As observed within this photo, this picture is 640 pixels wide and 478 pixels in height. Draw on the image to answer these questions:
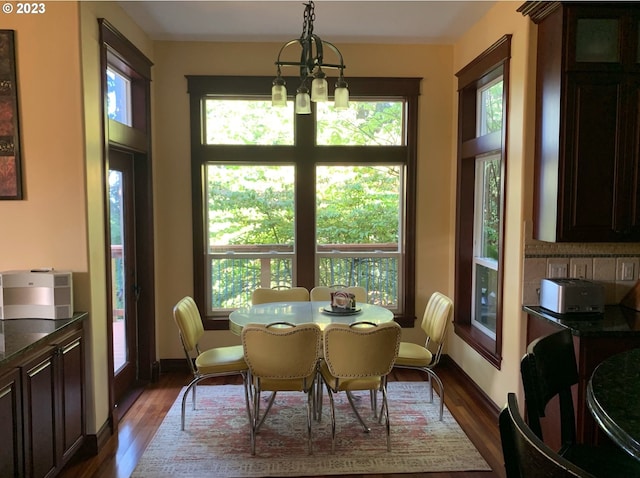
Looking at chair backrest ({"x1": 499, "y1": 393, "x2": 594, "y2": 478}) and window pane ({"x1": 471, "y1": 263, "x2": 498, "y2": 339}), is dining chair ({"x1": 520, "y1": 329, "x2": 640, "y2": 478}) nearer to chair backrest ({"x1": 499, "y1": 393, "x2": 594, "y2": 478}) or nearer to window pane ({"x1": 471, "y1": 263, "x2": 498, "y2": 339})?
chair backrest ({"x1": 499, "y1": 393, "x2": 594, "y2": 478})

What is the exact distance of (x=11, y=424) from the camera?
2.16m

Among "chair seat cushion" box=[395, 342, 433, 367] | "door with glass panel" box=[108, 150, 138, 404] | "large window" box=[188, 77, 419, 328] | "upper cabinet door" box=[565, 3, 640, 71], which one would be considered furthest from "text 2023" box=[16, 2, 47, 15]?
"chair seat cushion" box=[395, 342, 433, 367]

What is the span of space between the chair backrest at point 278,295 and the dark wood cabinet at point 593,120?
6.52 feet

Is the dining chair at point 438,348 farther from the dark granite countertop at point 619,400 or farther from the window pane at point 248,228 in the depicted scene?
the dark granite countertop at point 619,400

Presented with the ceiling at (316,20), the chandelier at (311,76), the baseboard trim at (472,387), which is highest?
the ceiling at (316,20)

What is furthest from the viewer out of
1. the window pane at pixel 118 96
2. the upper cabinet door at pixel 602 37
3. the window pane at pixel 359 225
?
the window pane at pixel 359 225

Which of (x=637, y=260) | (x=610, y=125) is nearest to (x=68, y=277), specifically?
(x=610, y=125)

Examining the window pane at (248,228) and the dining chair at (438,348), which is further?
the window pane at (248,228)

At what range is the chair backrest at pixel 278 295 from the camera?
3961 mm

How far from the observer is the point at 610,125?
282 centimetres

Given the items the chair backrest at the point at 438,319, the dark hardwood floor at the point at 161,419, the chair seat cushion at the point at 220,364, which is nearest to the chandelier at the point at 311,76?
the chair backrest at the point at 438,319

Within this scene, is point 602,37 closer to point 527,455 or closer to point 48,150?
point 527,455

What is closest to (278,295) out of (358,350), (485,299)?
(358,350)

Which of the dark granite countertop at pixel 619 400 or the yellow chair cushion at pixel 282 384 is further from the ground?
the dark granite countertop at pixel 619 400
